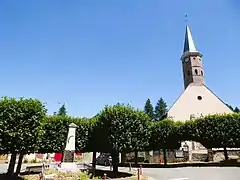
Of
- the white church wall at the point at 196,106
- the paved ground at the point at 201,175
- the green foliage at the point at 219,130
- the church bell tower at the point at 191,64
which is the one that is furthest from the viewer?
the church bell tower at the point at 191,64

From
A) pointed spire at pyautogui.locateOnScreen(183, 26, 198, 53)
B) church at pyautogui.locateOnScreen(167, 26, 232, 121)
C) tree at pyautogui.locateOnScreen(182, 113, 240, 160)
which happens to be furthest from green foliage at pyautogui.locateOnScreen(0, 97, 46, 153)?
pointed spire at pyautogui.locateOnScreen(183, 26, 198, 53)

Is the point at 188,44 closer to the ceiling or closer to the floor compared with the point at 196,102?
closer to the ceiling

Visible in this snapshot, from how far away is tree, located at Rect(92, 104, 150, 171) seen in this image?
66.2ft

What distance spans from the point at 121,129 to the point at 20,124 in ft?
27.7

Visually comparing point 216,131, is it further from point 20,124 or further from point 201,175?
point 20,124

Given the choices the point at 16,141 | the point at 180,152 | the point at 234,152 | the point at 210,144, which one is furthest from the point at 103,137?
the point at 234,152

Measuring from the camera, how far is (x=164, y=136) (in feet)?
85.5

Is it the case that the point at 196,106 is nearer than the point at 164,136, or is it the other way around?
the point at 164,136

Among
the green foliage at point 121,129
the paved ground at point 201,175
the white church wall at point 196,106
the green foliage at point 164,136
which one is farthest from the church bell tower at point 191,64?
the paved ground at point 201,175

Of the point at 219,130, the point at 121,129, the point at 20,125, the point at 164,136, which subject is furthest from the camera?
the point at 164,136

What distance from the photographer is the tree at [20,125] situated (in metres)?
15.5

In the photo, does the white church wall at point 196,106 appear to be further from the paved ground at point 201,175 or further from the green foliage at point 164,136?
the paved ground at point 201,175

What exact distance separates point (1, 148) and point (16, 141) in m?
1.10

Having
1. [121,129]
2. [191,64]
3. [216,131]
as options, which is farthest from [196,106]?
[121,129]
